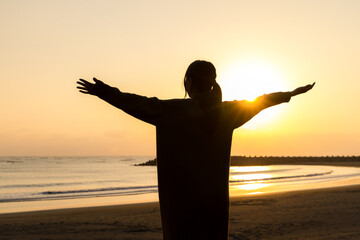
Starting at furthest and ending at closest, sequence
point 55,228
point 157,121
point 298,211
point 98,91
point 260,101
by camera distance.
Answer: point 298,211 < point 55,228 < point 260,101 < point 157,121 < point 98,91

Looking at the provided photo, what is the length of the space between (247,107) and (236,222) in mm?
9910

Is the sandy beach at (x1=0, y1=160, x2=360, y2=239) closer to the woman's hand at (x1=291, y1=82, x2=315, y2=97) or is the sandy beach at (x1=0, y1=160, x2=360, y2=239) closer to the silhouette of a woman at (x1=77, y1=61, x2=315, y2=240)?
the woman's hand at (x1=291, y1=82, x2=315, y2=97)

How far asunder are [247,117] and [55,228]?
33.4 feet

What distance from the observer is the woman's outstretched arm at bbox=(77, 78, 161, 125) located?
5.88 ft

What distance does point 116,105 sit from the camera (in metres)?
1.84

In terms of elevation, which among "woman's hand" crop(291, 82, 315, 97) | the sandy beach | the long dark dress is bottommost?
the sandy beach

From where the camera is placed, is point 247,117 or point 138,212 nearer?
point 247,117

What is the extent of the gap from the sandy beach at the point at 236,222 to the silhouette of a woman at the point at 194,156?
26.2ft

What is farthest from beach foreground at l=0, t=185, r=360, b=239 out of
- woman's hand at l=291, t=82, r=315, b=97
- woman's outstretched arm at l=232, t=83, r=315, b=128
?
woman's outstretched arm at l=232, t=83, r=315, b=128

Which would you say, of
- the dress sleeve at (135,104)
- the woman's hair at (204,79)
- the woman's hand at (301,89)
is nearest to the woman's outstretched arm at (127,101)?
the dress sleeve at (135,104)

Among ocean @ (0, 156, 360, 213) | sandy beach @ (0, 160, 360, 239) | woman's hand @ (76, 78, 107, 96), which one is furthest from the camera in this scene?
ocean @ (0, 156, 360, 213)

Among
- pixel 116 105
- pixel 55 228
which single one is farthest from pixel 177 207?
pixel 55 228

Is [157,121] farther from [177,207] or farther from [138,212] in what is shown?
[138,212]

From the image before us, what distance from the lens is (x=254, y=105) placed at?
7.03 feet
